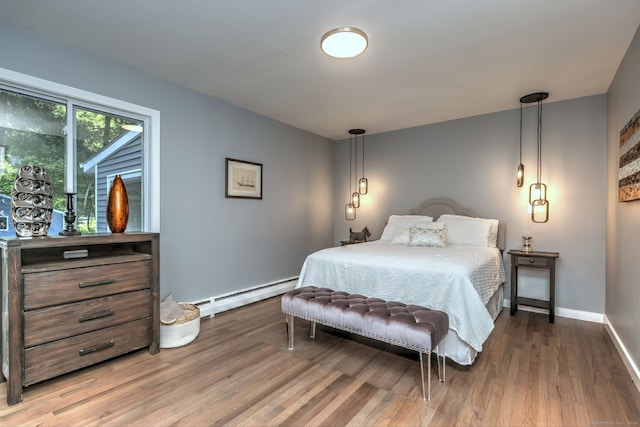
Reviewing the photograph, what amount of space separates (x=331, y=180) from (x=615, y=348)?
4.15 metres

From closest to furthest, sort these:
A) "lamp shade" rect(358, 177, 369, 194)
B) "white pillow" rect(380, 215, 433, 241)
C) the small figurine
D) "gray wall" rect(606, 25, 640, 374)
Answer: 1. "gray wall" rect(606, 25, 640, 374)
2. "white pillow" rect(380, 215, 433, 241)
3. the small figurine
4. "lamp shade" rect(358, 177, 369, 194)

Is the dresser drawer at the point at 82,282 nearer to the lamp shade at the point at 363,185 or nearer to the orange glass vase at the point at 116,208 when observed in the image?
the orange glass vase at the point at 116,208

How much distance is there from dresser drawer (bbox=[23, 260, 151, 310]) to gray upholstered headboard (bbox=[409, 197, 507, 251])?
3622mm

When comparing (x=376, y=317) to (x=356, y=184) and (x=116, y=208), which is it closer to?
(x=116, y=208)

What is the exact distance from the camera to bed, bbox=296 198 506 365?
2.35 meters

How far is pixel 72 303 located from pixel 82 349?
342mm

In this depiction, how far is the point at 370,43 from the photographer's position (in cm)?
241

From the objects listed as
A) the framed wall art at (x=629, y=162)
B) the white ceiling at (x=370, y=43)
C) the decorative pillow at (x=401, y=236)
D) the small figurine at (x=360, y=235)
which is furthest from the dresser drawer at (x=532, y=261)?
the small figurine at (x=360, y=235)

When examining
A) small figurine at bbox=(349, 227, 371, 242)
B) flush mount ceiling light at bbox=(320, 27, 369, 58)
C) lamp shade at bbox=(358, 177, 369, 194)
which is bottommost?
small figurine at bbox=(349, 227, 371, 242)

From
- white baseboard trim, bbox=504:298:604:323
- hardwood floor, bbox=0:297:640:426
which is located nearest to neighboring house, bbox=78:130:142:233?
hardwood floor, bbox=0:297:640:426

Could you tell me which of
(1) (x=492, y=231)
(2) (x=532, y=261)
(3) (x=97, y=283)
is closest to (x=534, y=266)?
(2) (x=532, y=261)

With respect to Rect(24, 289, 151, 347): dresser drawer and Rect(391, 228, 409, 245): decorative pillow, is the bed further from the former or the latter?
Rect(24, 289, 151, 347): dresser drawer

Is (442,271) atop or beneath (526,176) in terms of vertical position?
beneath

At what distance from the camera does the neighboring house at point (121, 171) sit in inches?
111
